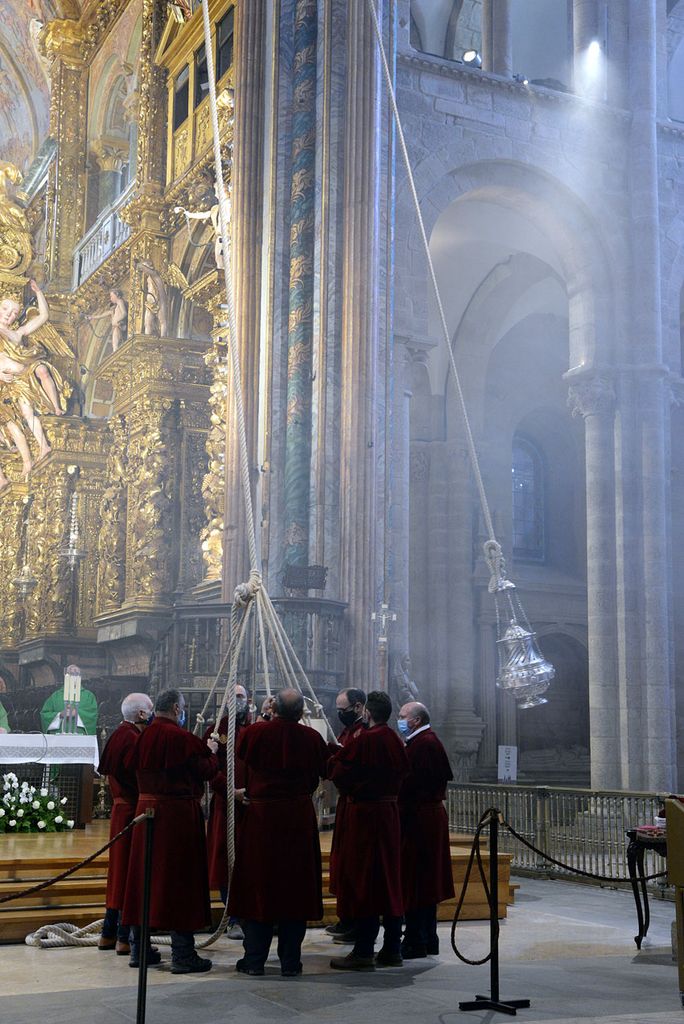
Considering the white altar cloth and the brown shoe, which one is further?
the white altar cloth

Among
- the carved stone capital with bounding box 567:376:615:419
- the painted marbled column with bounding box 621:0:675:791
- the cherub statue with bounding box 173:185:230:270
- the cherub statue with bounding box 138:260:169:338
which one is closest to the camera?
the painted marbled column with bounding box 621:0:675:791

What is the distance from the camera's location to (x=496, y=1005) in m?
5.91

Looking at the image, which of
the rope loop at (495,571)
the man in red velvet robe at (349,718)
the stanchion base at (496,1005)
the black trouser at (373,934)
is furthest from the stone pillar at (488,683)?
the stanchion base at (496,1005)

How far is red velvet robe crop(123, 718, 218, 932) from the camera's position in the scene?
6.82 meters

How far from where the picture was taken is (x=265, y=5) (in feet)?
52.6

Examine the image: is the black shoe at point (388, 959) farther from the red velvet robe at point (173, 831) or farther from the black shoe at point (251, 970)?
the red velvet robe at point (173, 831)

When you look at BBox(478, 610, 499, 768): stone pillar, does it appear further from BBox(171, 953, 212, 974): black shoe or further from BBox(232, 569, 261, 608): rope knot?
BBox(171, 953, 212, 974): black shoe

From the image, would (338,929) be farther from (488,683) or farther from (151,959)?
(488,683)

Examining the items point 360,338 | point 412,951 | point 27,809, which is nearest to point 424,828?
point 412,951

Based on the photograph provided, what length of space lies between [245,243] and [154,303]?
538 cm

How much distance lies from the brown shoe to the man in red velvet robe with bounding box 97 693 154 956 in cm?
124

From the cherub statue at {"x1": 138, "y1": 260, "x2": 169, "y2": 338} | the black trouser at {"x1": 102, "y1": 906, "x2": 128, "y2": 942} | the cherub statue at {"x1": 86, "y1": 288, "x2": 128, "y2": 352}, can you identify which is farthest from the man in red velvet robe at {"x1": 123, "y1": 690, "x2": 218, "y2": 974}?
the cherub statue at {"x1": 86, "y1": 288, "x2": 128, "y2": 352}

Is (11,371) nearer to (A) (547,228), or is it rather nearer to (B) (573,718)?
(A) (547,228)

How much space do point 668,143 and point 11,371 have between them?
1183 cm
